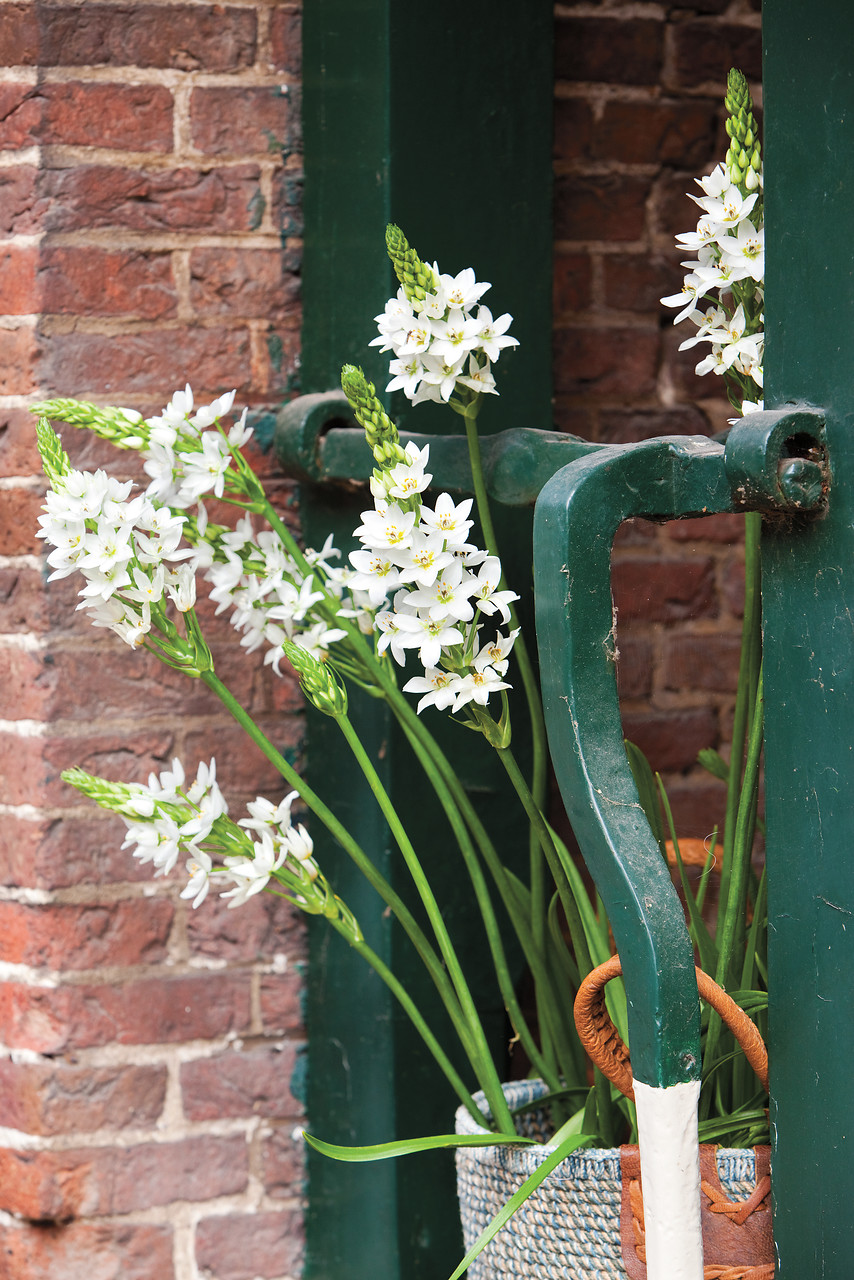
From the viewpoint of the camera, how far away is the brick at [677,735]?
1630mm

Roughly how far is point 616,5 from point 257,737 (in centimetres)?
101

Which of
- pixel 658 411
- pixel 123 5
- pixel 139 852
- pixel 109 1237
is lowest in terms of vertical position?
pixel 109 1237

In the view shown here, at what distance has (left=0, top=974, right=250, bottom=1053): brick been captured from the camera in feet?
4.53

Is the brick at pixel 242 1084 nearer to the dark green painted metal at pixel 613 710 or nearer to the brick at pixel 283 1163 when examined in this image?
the brick at pixel 283 1163

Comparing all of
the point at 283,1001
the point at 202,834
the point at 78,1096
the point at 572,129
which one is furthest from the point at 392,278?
the point at 78,1096

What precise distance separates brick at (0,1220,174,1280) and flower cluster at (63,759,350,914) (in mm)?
559

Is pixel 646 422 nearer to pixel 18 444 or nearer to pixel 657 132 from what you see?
pixel 657 132

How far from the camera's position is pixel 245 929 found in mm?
1442

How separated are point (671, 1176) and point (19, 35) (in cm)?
122

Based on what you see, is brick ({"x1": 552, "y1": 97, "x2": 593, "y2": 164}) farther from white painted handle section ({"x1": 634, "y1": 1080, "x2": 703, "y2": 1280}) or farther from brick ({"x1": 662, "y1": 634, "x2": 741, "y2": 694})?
white painted handle section ({"x1": 634, "y1": 1080, "x2": 703, "y2": 1280})

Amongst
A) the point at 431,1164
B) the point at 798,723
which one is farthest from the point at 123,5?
the point at 431,1164

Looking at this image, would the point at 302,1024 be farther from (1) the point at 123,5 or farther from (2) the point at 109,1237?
(1) the point at 123,5

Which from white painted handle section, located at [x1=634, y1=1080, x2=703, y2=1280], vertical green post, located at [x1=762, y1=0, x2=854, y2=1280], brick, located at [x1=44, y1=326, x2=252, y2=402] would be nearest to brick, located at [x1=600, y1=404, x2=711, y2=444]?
brick, located at [x1=44, y1=326, x2=252, y2=402]

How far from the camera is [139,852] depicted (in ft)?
3.46
